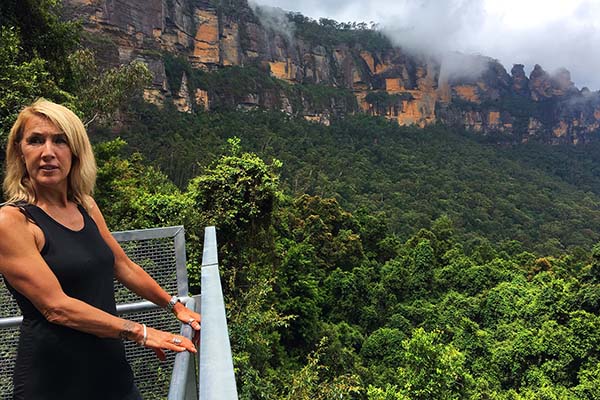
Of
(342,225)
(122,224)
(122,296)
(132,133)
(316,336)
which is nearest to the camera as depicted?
(122,296)

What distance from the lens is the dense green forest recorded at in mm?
6871

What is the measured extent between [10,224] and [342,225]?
22245 mm

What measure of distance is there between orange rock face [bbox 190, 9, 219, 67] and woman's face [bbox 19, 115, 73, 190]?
56.5 m

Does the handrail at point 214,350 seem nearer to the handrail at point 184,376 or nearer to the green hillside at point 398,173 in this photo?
the handrail at point 184,376

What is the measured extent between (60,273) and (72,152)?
1.16 feet

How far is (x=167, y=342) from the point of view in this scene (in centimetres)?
104

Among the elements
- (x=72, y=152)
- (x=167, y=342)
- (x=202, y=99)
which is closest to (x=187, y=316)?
(x=167, y=342)

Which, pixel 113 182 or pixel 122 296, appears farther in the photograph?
pixel 113 182

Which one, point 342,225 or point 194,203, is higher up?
point 194,203

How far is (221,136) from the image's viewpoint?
130ft

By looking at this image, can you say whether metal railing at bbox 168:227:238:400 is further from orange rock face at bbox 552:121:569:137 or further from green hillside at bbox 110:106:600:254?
orange rock face at bbox 552:121:569:137

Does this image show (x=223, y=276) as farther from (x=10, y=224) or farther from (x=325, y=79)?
(x=325, y=79)

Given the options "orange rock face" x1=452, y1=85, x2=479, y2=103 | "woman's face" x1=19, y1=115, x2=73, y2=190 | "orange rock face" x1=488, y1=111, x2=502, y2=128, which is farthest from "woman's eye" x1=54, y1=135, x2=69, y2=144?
"orange rock face" x1=452, y1=85, x2=479, y2=103

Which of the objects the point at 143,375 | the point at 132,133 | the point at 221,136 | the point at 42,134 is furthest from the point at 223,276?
the point at 221,136
